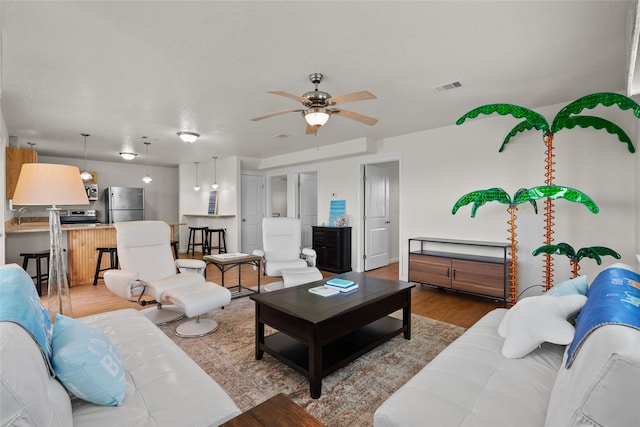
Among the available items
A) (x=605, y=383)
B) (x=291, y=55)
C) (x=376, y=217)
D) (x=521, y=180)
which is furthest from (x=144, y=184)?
(x=605, y=383)

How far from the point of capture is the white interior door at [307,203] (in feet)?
24.1

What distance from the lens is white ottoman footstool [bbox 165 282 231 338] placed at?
2.70 m

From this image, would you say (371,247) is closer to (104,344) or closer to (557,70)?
(557,70)

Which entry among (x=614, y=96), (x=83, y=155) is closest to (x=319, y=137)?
(x=614, y=96)

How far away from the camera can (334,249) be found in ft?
19.7

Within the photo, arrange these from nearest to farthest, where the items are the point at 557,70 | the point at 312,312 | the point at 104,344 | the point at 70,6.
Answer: the point at 104,344, the point at 70,6, the point at 312,312, the point at 557,70

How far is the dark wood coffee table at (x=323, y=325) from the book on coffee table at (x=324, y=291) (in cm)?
5

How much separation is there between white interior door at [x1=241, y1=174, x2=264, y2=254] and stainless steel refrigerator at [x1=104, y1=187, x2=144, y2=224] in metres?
2.76

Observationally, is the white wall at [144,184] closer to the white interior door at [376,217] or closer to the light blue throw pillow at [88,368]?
the white interior door at [376,217]

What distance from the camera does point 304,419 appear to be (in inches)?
39.6

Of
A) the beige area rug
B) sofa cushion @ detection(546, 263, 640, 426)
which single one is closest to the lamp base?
the beige area rug

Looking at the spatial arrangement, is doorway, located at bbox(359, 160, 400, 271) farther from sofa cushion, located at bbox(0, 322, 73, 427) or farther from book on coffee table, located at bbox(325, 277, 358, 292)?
sofa cushion, located at bbox(0, 322, 73, 427)

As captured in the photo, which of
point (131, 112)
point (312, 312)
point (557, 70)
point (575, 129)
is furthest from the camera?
point (131, 112)

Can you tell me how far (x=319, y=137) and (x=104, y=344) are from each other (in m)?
4.56
